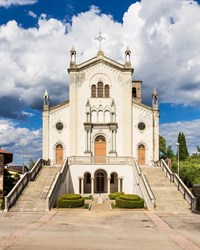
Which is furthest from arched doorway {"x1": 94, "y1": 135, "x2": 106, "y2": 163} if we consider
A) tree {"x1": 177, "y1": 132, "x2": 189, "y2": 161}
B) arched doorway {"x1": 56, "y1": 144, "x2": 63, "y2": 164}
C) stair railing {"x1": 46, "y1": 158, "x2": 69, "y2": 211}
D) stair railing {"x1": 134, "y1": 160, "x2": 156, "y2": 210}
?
tree {"x1": 177, "y1": 132, "x2": 189, "y2": 161}

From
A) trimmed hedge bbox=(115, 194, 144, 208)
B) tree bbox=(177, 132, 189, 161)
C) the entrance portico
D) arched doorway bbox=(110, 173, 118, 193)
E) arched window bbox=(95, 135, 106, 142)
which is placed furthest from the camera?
tree bbox=(177, 132, 189, 161)

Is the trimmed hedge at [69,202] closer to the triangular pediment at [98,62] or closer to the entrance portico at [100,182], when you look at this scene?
the entrance portico at [100,182]

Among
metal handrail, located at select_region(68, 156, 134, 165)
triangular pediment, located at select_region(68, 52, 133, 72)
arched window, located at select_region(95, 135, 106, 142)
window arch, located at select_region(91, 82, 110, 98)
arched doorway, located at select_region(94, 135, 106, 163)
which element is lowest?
metal handrail, located at select_region(68, 156, 134, 165)

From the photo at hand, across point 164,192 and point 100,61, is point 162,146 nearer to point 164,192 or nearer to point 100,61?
point 100,61

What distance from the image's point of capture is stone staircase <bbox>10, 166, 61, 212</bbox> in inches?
1243

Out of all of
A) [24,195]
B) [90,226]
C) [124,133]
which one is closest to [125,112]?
[124,133]

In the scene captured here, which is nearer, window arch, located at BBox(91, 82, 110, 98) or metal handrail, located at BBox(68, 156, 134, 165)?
metal handrail, located at BBox(68, 156, 134, 165)

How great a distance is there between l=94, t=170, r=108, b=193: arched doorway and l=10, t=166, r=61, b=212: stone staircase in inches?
283

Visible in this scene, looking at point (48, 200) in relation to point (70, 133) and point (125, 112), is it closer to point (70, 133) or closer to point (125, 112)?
point (70, 133)

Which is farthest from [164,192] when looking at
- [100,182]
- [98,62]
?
[98,62]

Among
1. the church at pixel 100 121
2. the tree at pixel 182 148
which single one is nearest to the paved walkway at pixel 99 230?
the church at pixel 100 121

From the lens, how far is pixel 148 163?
4788 centimetres

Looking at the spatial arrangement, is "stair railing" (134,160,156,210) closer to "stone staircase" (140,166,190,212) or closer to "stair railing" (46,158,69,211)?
"stone staircase" (140,166,190,212)

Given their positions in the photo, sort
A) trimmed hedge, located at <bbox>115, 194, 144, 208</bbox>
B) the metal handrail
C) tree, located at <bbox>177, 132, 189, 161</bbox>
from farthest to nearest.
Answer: tree, located at <bbox>177, 132, 189, 161</bbox>, the metal handrail, trimmed hedge, located at <bbox>115, 194, 144, 208</bbox>
